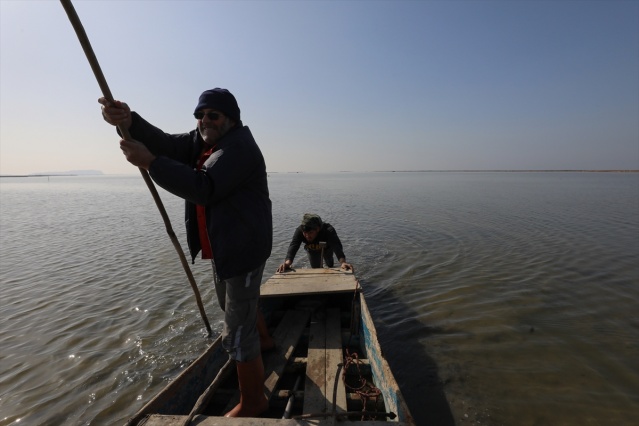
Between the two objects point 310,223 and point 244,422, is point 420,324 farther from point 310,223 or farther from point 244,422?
point 244,422

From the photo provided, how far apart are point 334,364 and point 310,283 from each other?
1924mm

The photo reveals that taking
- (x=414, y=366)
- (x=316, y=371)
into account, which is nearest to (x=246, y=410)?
(x=316, y=371)

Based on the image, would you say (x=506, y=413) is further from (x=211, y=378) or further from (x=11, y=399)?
(x=11, y=399)

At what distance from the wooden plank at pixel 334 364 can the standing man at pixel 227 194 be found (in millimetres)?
806

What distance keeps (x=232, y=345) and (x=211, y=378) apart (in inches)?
62.2

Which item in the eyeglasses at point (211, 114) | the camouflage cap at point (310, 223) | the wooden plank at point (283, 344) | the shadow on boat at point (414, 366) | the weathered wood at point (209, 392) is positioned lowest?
the shadow on boat at point (414, 366)

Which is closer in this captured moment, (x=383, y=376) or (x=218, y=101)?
(x=218, y=101)

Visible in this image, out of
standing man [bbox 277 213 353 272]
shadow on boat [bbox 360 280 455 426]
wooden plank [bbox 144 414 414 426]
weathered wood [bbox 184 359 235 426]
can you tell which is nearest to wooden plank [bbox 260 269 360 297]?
standing man [bbox 277 213 353 272]

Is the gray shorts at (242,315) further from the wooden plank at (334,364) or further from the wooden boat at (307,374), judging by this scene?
the wooden plank at (334,364)

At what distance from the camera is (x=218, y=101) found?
270 centimetres

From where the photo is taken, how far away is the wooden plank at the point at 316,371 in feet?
11.2

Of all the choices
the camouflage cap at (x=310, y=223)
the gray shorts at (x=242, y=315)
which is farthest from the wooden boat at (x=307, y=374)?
the camouflage cap at (x=310, y=223)

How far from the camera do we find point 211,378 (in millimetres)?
4070

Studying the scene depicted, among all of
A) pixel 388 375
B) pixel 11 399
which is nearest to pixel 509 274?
pixel 388 375
